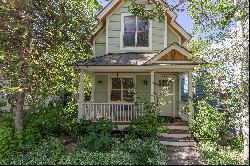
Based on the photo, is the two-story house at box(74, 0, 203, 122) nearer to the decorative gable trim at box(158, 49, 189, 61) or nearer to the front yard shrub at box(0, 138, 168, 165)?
the decorative gable trim at box(158, 49, 189, 61)

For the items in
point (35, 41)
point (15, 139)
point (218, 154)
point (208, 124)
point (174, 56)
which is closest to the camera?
point (218, 154)

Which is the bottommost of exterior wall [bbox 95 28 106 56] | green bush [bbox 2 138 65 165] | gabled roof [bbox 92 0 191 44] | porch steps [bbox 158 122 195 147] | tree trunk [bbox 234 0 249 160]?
green bush [bbox 2 138 65 165]

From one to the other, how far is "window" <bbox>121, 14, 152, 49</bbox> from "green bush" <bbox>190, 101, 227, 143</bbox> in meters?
4.99

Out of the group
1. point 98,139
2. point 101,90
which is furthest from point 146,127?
point 101,90

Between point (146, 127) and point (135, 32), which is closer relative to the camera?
point (146, 127)

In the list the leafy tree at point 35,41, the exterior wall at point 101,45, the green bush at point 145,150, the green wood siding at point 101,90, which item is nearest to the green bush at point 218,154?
the green bush at point 145,150

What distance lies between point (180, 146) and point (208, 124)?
1.32 m

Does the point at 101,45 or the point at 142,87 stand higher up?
the point at 101,45

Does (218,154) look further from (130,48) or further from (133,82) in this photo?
(130,48)

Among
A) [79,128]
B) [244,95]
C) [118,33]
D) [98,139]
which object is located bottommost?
[98,139]

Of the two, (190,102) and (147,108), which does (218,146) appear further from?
(147,108)

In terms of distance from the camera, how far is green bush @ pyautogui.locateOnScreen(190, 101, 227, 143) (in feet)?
32.7

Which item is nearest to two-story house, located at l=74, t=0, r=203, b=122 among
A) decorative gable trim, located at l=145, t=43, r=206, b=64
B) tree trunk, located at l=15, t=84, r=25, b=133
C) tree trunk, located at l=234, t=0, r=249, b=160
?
decorative gable trim, located at l=145, t=43, r=206, b=64

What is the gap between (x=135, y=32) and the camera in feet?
47.6
